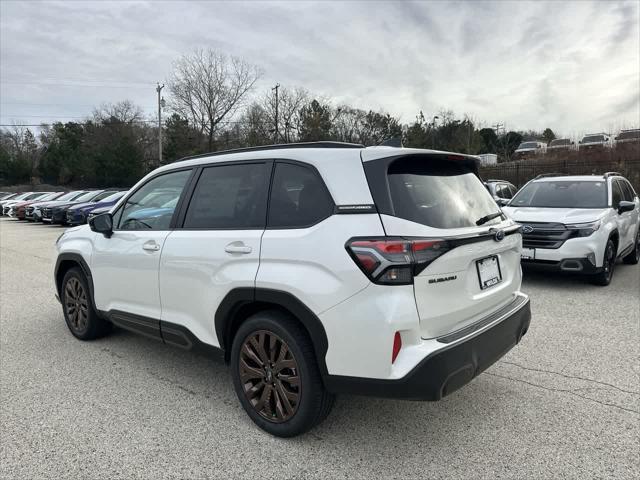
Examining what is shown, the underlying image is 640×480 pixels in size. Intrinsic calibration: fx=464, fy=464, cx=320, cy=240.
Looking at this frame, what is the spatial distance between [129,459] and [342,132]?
45.7 metres

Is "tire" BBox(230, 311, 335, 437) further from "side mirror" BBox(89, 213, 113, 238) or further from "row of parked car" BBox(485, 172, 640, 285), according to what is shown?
"row of parked car" BBox(485, 172, 640, 285)

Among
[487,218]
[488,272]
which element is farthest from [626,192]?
→ [488,272]

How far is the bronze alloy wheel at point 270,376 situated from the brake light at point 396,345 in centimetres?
63

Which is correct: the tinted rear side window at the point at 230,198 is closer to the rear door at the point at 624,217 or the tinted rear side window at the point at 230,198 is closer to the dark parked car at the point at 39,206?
the rear door at the point at 624,217

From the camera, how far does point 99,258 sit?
169 inches

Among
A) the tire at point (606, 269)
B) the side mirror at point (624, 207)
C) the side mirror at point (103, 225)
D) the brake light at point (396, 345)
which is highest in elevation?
the side mirror at point (103, 225)

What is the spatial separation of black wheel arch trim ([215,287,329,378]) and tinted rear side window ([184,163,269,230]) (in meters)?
0.46

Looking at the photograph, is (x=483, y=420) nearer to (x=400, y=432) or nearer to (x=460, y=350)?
(x=400, y=432)

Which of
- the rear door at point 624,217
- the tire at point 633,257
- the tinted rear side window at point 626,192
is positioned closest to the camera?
the rear door at point 624,217

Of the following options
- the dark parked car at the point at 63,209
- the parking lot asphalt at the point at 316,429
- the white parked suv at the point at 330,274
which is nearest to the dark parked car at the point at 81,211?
the dark parked car at the point at 63,209

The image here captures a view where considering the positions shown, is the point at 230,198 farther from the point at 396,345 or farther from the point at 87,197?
the point at 87,197

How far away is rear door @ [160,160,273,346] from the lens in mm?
3051

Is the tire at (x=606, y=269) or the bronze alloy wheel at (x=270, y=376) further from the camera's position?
the tire at (x=606, y=269)

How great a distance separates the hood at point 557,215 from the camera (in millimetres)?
6996
